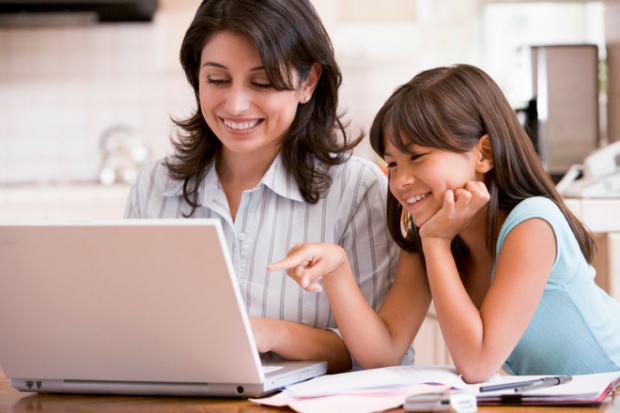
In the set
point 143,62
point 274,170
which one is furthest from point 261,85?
point 143,62

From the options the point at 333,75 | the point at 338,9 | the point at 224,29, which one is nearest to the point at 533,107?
the point at 338,9

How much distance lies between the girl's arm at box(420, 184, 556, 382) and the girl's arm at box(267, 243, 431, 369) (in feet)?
0.43

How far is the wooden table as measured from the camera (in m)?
0.68

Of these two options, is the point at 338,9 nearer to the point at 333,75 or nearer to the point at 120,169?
the point at 120,169

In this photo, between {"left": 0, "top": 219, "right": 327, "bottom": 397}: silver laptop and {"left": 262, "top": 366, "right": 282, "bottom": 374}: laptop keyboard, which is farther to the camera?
{"left": 262, "top": 366, "right": 282, "bottom": 374}: laptop keyboard

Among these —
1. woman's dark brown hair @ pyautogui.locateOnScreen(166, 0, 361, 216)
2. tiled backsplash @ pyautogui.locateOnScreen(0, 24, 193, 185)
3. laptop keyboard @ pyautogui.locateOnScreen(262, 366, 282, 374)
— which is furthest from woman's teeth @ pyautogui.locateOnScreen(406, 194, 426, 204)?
tiled backsplash @ pyautogui.locateOnScreen(0, 24, 193, 185)

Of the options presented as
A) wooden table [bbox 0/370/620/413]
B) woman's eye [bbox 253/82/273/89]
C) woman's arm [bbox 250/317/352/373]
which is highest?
woman's eye [bbox 253/82/273/89]

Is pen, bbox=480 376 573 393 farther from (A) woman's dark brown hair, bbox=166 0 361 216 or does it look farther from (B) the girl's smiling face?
(A) woman's dark brown hair, bbox=166 0 361 216

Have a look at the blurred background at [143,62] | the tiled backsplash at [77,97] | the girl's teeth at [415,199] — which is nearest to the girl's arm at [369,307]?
the girl's teeth at [415,199]

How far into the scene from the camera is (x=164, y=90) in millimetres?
3291

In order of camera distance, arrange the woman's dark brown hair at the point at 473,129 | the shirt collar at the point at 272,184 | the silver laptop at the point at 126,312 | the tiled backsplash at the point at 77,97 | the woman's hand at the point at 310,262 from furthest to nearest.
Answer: the tiled backsplash at the point at 77,97, the shirt collar at the point at 272,184, the woman's dark brown hair at the point at 473,129, the woman's hand at the point at 310,262, the silver laptop at the point at 126,312

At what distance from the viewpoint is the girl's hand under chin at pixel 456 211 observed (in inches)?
36.9

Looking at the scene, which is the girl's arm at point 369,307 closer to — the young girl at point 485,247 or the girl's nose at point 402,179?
the young girl at point 485,247

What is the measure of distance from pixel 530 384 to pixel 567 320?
303 mm
